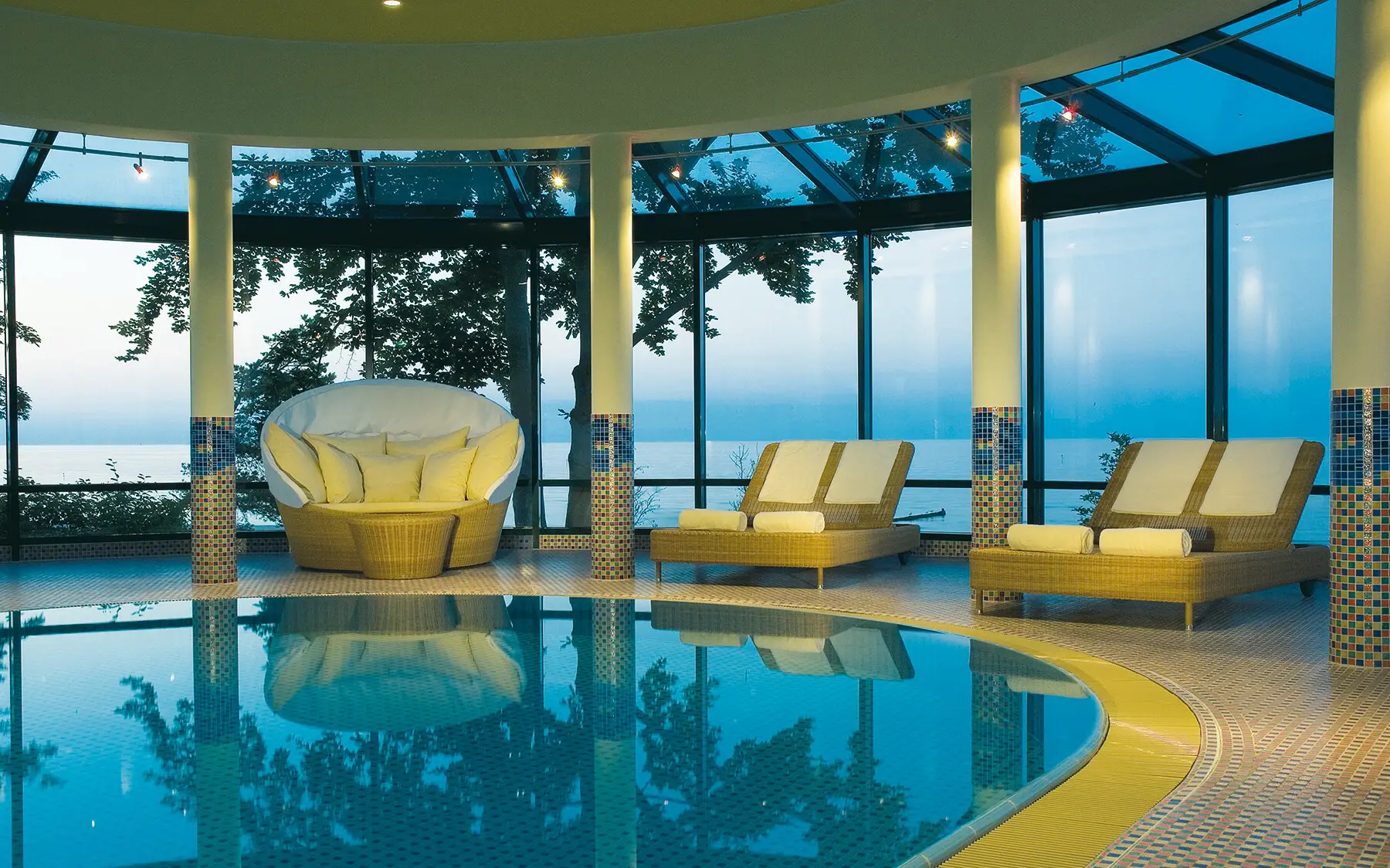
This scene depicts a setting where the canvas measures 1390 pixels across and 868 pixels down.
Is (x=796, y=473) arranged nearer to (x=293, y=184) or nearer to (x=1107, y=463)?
(x=1107, y=463)

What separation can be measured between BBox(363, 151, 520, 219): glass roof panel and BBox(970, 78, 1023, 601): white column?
5651 millimetres

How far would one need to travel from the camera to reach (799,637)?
6922mm

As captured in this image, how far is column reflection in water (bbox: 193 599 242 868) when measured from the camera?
3376mm

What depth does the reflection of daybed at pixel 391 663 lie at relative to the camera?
16.6 feet

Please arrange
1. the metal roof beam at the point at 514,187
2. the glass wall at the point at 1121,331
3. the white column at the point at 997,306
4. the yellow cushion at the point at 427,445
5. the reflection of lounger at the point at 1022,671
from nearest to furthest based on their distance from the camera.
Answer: the reflection of lounger at the point at 1022,671 < the white column at the point at 997,306 < the yellow cushion at the point at 427,445 < the glass wall at the point at 1121,331 < the metal roof beam at the point at 514,187

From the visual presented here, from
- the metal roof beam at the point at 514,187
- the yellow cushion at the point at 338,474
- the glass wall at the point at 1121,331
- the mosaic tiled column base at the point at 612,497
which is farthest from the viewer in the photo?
the metal roof beam at the point at 514,187

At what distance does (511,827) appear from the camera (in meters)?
3.53

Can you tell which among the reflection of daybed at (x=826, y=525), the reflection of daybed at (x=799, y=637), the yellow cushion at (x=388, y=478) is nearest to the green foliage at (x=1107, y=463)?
the reflection of daybed at (x=826, y=525)

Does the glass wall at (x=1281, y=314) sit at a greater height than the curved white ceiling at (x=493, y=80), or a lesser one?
lesser

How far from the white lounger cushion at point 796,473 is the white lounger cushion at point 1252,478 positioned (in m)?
3.30

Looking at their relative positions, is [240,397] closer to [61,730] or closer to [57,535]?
[57,535]

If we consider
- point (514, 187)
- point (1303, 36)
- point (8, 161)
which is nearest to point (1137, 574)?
point (1303, 36)

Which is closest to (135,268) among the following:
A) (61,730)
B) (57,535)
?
(57,535)

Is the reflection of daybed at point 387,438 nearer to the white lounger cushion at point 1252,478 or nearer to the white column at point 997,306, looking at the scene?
the white column at point 997,306
